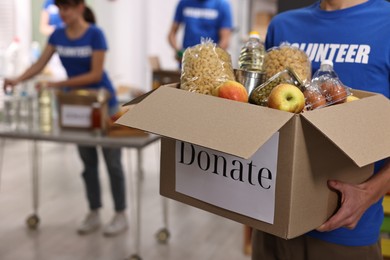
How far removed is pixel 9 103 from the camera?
9.93 ft

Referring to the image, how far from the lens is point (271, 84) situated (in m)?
1.06

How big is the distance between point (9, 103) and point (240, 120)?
7.81 ft

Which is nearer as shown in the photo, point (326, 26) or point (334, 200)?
point (334, 200)

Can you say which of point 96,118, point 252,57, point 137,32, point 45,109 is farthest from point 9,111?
point 137,32

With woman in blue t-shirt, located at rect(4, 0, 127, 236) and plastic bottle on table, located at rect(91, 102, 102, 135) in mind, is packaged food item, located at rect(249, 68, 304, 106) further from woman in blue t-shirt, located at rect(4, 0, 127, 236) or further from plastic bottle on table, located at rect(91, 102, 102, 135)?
woman in blue t-shirt, located at rect(4, 0, 127, 236)

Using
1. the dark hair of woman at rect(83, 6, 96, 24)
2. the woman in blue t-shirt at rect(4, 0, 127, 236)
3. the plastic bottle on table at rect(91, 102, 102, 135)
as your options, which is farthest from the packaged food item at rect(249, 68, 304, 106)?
the dark hair of woman at rect(83, 6, 96, 24)

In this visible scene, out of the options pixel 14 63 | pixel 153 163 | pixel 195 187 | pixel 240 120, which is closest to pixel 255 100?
pixel 240 120

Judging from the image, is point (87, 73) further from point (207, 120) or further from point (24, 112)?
point (207, 120)

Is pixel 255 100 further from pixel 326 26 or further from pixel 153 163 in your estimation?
pixel 153 163

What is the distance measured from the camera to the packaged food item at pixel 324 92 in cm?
106

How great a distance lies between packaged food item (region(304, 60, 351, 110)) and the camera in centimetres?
106

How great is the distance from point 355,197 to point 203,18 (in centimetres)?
338

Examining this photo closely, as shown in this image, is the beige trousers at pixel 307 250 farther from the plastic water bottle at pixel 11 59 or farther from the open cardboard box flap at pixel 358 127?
the plastic water bottle at pixel 11 59

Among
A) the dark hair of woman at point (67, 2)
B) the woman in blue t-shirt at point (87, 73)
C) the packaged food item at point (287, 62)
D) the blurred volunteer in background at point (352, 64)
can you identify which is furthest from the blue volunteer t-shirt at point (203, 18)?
the packaged food item at point (287, 62)
